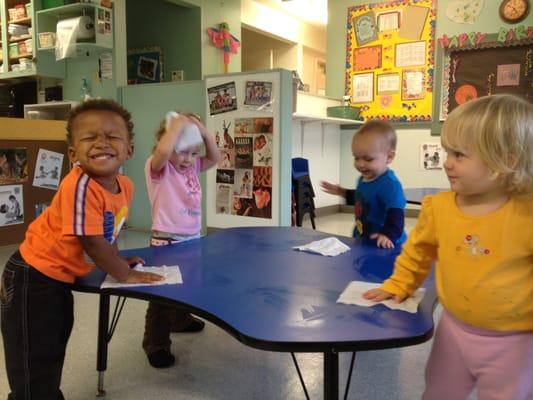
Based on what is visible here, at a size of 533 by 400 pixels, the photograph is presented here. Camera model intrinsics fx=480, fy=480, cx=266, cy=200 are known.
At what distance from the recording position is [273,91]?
3506 millimetres

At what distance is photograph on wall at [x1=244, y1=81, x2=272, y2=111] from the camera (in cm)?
353

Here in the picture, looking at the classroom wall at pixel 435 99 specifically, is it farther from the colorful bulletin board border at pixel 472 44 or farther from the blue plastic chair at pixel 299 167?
the blue plastic chair at pixel 299 167

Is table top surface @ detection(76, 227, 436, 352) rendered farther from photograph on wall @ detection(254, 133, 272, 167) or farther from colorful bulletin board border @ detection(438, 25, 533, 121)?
colorful bulletin board border @ detection(438, 25, 533, 121)

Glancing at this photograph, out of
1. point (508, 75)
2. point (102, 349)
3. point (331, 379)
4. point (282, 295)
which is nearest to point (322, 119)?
point (508, 75)

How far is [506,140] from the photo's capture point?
92cm

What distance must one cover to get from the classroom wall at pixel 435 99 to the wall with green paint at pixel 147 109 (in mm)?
2519

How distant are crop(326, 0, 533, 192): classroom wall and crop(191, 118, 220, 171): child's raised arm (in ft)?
13.1

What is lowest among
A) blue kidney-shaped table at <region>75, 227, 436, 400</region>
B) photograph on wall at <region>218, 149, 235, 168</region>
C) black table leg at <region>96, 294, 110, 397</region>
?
black table leg at <region>96, 294, 110, 397</region>

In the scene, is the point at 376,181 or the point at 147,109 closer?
the point at 376,181

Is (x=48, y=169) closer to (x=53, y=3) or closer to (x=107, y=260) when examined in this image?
(x=53, y=3)

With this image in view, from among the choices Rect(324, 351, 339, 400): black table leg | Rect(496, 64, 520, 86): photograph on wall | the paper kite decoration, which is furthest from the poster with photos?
Rect(496, 64, 520, 86): photograph on wall

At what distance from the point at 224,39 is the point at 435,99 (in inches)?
100

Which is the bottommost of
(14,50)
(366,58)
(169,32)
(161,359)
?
(161,359)

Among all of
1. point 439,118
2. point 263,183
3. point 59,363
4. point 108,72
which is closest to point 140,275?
point 59,363
